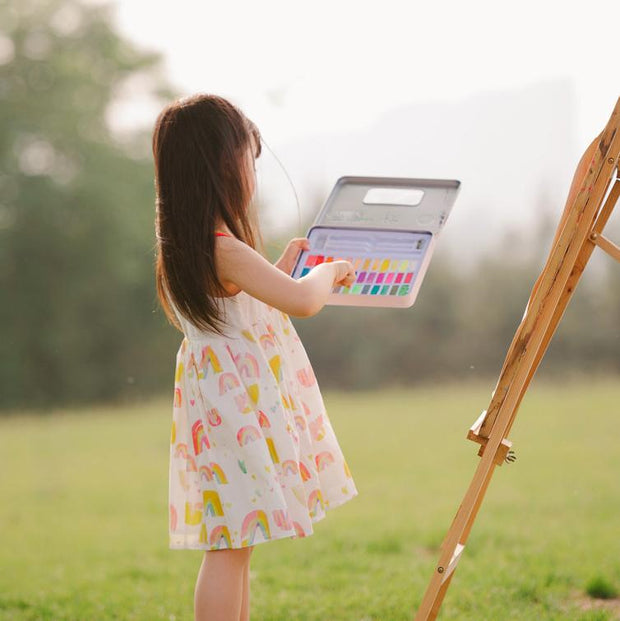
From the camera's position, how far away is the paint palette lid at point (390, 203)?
198 centimetres

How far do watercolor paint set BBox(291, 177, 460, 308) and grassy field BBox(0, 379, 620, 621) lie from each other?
1.17 m

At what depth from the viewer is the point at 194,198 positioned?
1.87 meters

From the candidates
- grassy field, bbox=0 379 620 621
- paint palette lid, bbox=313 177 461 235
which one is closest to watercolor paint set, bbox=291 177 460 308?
paint palette lid, bbox=313 177 461 235

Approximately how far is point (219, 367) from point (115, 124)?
1087 cm

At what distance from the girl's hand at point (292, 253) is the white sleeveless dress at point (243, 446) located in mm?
95

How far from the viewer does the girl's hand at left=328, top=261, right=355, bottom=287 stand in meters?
1.92

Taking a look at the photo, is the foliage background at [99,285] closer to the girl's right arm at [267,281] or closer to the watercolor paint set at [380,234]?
the watercolor paint set at [380,234]

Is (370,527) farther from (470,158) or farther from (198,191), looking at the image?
(470,158)

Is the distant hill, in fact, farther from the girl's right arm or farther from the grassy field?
the girl's right arm

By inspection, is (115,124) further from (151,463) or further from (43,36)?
(151,463)

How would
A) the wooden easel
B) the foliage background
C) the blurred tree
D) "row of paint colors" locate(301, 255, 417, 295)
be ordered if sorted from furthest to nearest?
1. the blurred tree
2. the foliage background
3. "row of paint colors" locate(301, 255, 417, 295)
4. the wooden easel

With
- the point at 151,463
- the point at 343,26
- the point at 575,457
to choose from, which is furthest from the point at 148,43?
the point at 575,457

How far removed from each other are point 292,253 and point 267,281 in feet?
0.75

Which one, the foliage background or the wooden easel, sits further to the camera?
the foliage background
